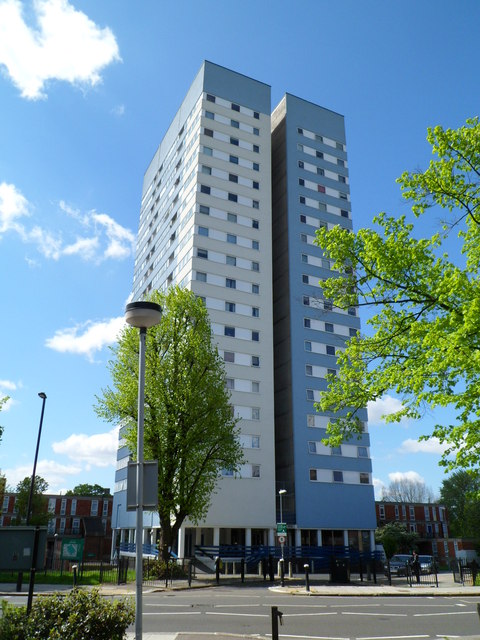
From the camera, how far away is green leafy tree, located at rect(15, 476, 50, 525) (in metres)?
73.1

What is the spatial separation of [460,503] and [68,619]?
85.0 m

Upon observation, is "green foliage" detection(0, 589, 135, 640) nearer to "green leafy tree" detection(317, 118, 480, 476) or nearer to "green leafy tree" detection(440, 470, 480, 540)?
"green leafy tree" detection(317, 118, 480, 476)

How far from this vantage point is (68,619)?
8555mm

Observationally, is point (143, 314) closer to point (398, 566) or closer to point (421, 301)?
point (421, 301)

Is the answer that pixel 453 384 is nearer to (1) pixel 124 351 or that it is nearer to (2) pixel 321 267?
(1) pixel 124 351

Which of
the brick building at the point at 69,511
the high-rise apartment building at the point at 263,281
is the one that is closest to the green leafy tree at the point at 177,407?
the high-rise apartment building at the point at 263,281

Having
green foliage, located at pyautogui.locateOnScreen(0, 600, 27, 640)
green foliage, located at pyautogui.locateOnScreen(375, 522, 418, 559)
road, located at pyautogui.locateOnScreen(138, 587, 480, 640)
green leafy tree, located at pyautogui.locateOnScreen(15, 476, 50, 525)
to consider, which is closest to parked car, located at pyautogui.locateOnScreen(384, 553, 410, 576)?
road, located at pyautogui.locateOnScreen(138, 587, 480, 640)

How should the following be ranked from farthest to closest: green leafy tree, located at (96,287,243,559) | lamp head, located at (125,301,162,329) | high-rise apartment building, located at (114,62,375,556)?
high-rise apartment building, located at (114,62,375,556) → green leafy tree, located at (96,287,243,559) → lamp head, located at (125,301,162,329)

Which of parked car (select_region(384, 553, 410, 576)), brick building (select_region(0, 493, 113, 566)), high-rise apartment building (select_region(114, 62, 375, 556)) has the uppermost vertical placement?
high-rise apartment building (select_region(114, 62, 375, 556))

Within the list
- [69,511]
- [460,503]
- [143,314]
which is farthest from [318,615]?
[69,511]

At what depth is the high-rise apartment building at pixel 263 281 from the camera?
4572 centimetres

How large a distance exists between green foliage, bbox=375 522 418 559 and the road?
4799 cm

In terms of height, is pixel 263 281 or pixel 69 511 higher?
pixel 263 281

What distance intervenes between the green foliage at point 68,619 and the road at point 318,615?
4.20 meters
